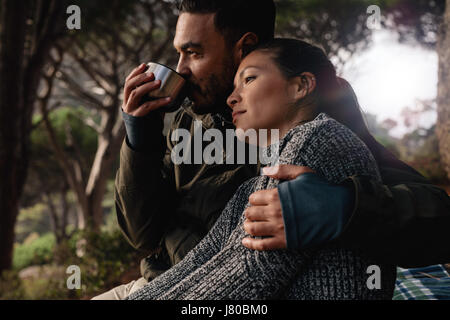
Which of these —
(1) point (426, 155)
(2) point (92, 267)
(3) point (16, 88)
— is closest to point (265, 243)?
(2) point (92, 267)

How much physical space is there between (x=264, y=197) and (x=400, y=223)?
1.50 ft

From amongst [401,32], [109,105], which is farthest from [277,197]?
[401,32]

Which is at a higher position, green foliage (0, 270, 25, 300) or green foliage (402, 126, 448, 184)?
green foliage (402, 126, 448, 184)

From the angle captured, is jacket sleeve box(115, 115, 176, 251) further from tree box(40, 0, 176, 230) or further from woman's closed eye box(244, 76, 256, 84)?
tree box(40, 0, 176, 230)

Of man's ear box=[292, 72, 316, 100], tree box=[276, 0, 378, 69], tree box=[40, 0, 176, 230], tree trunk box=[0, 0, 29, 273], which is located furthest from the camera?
tree box=[276, 0, 378, 69]

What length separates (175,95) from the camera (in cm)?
192

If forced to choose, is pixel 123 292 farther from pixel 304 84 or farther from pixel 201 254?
pixel 304 84

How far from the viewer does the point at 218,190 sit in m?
1.97

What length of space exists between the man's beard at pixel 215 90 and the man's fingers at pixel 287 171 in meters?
0.87

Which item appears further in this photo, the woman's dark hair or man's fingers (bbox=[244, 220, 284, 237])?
the woman's dark hair

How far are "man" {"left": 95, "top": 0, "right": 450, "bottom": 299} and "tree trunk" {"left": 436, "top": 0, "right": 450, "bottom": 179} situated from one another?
Result: 858 cm

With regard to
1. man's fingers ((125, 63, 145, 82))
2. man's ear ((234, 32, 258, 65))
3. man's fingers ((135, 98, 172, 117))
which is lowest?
man's fingers ((135, 98, 172, 117))

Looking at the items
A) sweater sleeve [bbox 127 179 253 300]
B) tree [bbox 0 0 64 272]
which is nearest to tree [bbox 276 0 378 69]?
tree [bbox 0 0 64 272]

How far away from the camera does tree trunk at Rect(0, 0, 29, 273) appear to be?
5.36 meters
